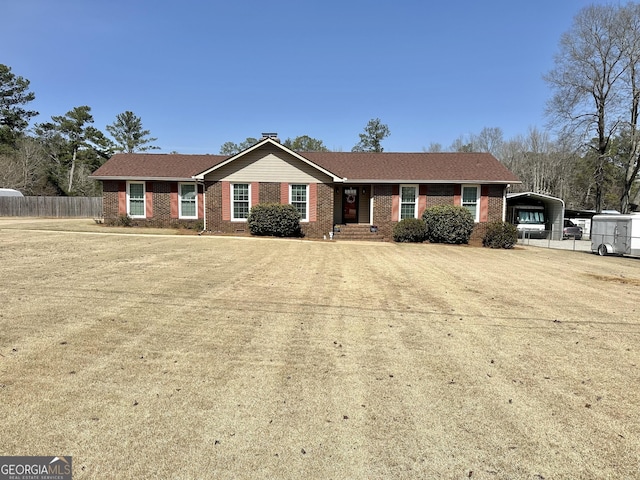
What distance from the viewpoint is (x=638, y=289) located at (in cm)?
919

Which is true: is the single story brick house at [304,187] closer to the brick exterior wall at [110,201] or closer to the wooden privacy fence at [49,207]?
the brick exterior wall at [110,201]

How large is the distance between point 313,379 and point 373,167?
19.9 metres

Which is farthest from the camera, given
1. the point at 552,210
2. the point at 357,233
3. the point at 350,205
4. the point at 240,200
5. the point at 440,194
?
the point at 552,210

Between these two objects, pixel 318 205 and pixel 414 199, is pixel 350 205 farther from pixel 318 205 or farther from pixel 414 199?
pixel 414 199

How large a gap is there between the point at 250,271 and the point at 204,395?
6.05 meters

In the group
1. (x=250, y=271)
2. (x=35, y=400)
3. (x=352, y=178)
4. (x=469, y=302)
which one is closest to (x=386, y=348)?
(x=469, y=302)

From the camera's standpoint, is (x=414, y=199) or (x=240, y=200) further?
(x=414, y=199)

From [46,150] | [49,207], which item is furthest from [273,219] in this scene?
[46,150]

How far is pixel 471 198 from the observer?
836 inches

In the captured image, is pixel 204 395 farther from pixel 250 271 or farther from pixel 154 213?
Result: pixel 154 213

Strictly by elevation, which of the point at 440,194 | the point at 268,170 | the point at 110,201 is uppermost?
the point at 268,170

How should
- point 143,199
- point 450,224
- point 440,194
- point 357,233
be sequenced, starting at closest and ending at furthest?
point 450,224 → point 357,233 → point 440,194 → point 143,199

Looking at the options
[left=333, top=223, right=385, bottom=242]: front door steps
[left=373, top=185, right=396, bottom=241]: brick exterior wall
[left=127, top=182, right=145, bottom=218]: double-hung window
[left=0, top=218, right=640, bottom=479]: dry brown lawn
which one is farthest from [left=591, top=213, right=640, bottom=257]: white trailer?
[left=127, top=182, right=145, bottom=218]: double-hung window

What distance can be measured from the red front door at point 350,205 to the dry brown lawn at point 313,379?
14507mm
